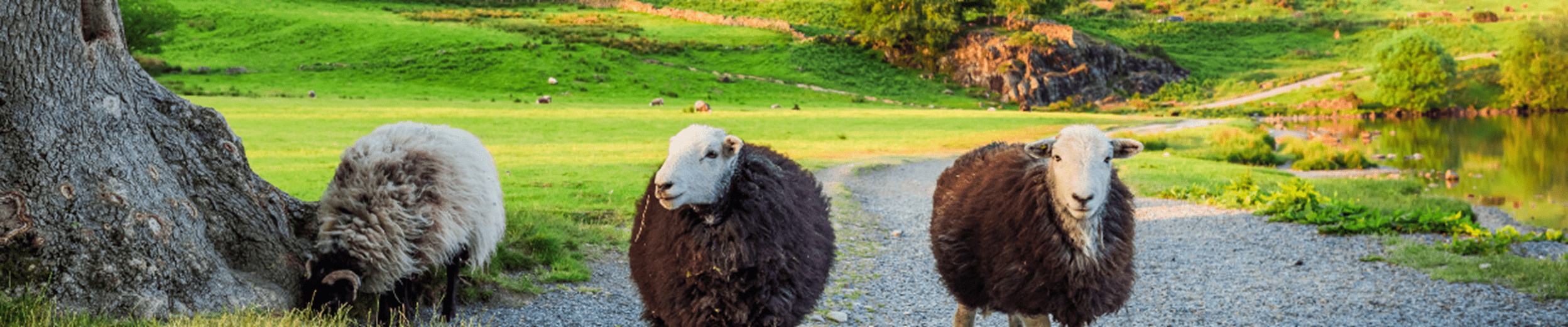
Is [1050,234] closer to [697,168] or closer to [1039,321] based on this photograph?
[1039,321]

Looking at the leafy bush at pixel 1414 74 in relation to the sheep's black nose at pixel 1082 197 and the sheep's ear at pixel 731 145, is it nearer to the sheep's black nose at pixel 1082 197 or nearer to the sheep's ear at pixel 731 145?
the sheep's black nose at pixel 1082 197

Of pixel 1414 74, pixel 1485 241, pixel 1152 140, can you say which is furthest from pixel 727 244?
pixel 1414 74

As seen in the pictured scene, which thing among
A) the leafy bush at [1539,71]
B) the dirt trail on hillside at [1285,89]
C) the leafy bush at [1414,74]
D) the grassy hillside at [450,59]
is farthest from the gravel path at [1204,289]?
the leafy bush at [1539,71]

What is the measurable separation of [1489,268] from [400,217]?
1093cm

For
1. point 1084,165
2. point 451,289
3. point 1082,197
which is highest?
point 1084,165

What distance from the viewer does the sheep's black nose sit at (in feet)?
16.7

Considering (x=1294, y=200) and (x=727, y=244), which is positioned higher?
(x=727, y=244)

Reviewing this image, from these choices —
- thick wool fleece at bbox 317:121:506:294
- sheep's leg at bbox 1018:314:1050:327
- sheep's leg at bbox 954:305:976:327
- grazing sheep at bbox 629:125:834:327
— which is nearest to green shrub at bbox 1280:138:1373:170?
sheep's leg at bbox 954:305:976:327

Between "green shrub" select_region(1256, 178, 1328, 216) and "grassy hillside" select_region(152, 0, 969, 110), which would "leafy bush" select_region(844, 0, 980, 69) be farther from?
"green shrub" select_region(1256, 178, 1328, 216)

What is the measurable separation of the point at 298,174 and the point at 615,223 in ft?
25.0

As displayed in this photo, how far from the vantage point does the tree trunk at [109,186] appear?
Answer: 5.00 metres

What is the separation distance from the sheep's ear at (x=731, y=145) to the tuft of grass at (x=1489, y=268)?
330 inches

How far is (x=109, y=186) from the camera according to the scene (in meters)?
5.22

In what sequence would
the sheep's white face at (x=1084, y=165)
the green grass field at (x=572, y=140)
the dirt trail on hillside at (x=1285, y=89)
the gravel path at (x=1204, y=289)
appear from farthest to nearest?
1. the dirt trail on hillside at (x=1285, y=89)
2. the green grass field at (x=572, y=140)
3. the gravel path at (x=1204, y=289)
4. the sheep's white face at (x=1084, y=165)
